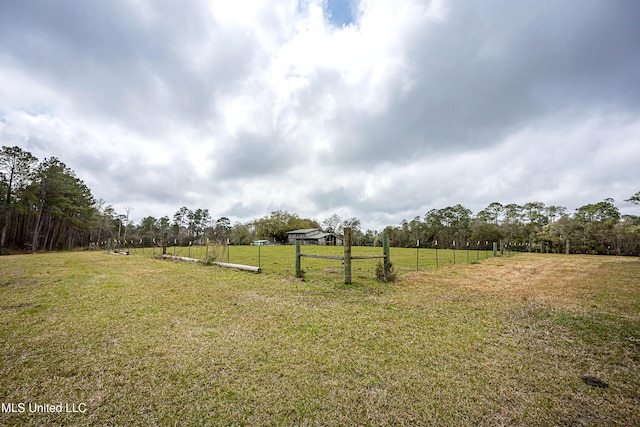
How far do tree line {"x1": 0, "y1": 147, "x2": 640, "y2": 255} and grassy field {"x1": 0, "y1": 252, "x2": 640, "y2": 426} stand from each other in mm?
8506

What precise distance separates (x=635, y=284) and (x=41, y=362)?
14062 millimetres

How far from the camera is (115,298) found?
18.9 feet

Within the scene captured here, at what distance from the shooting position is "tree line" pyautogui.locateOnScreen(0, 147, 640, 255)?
84.5 feet

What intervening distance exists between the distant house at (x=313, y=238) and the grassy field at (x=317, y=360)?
4678 cm

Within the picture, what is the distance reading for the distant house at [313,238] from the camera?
52531 mm

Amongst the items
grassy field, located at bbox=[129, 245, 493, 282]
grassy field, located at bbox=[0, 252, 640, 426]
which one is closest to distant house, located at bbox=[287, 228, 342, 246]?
grassy field, located at bbox=[129, 245, 493, 282]

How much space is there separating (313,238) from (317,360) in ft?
162

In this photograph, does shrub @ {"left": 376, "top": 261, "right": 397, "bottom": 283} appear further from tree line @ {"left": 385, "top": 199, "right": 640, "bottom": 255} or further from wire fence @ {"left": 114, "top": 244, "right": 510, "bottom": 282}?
tree line @ {"left": 385, "top": 199, "right": 640, "bottom": 255}

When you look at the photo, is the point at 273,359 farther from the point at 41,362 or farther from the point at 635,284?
the point at 635,284

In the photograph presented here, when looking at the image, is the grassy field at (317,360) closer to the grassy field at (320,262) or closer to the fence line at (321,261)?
the fence line at (321,261)

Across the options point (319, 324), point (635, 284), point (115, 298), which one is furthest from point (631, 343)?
point (115, 298)

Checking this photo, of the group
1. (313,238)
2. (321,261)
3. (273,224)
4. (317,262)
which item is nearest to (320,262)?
(317,262)

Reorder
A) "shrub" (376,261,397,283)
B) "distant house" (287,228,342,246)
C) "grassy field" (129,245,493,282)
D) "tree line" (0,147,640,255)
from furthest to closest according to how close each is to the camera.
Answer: "distant house" (287,228,342,246), "tree line" (0,147,640,255), "grassy field" (129,245,493,282), "shrub" (376,261,397,283)

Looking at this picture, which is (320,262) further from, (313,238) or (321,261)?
(313,238)
